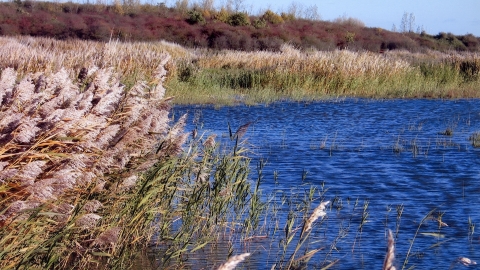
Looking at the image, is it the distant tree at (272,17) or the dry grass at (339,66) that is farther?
the distant tree at (272,17)

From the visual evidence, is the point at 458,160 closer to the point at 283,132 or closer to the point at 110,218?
the point at 283,132

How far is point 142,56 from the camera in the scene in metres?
21.8

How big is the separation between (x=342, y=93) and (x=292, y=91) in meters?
1.94

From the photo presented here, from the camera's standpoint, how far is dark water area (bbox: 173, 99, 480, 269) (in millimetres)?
7000

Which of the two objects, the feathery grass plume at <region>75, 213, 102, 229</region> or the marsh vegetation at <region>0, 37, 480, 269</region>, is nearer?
the feathery grass plume at <region>75, 213, 102, 229</region>

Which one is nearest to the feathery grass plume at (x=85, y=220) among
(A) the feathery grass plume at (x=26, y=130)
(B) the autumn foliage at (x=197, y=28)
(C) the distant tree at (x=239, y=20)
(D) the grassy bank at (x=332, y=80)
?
(A) the feathery grass plume at (x=26, y=130)

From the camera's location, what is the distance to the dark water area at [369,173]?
23.0ft

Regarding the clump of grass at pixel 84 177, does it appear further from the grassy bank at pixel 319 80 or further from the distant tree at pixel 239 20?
the distant tree at pixel 239 20

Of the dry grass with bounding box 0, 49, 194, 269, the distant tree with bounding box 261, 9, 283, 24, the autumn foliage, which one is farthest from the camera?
the distant tree with bounding box 261, 9, 283, 24

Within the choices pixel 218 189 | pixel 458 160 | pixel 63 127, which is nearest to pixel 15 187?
pixel 63 127

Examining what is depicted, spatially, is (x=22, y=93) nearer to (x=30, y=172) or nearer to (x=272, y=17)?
(x=30, y=172)

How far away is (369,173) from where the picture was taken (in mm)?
11078

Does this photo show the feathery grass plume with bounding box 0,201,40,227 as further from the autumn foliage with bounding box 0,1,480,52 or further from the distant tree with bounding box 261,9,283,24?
the distant tree with bounding box 261,9,283,24

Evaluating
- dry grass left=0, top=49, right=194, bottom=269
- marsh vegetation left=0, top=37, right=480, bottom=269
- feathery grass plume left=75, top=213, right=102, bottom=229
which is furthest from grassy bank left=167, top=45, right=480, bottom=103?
feathery grass plume left=75, top=213, right=102, bottom=229
